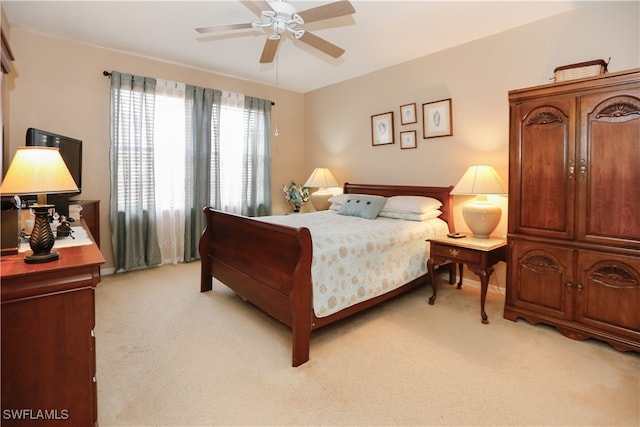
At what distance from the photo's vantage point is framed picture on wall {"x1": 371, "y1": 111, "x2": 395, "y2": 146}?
4.38 m

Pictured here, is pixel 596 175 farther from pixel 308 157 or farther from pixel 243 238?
pixel 308 157

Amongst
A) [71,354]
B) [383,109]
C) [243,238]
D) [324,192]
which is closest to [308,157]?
[324,192]

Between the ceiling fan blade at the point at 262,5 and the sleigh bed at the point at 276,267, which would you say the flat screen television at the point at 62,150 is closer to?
the sleigh bed at the point at 276,267

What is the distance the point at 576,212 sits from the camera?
2.39 meters

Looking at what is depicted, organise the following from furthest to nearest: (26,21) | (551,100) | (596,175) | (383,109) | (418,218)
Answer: (383,109) < (418,218) < (26,21) < (551,100) < (596,175)

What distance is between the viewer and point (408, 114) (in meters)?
4.15

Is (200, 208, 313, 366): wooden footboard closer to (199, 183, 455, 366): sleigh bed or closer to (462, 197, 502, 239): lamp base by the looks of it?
(199, 183, 455, 366): sleigh bed

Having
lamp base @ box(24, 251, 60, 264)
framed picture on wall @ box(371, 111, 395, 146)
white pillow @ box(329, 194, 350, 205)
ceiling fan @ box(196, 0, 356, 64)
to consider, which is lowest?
lamp base @ box(24, 251, 60, 264)

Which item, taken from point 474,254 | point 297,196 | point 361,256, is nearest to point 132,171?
point 297,196

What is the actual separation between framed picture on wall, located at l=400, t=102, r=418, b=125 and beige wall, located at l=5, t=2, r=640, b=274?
8 cm

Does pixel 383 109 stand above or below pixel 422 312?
above

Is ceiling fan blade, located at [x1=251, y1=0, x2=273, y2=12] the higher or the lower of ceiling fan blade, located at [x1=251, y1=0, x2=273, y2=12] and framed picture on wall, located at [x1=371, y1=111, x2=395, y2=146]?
the higher

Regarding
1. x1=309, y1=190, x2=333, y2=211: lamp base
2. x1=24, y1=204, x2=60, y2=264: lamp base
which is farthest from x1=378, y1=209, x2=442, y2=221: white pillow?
x1=24, y1=204, x2=60, y2=264: lamp base

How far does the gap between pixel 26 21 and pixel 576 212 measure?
521 centimetres
